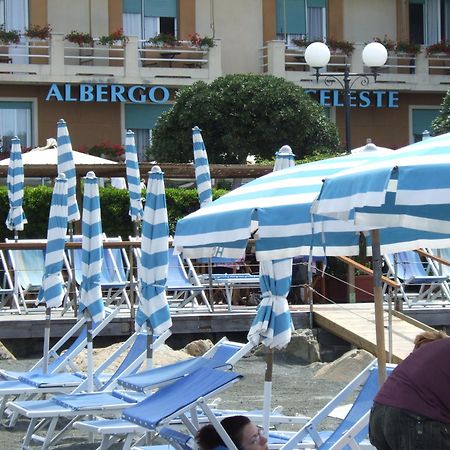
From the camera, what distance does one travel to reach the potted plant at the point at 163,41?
33.4 meters

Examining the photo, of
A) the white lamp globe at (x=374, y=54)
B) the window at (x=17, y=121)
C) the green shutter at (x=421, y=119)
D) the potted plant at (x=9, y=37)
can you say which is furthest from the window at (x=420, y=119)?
the white lamp globe at (x=374, y=54)

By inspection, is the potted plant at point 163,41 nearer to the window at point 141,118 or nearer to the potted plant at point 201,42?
the potted plant at point 201,42

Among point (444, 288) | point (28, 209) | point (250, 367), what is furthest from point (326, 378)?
point (28, 209)

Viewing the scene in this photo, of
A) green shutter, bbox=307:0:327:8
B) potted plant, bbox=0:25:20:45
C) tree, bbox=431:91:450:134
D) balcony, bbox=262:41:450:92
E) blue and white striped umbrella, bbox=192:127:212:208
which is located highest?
green shutter, bbox=307:0:327:8

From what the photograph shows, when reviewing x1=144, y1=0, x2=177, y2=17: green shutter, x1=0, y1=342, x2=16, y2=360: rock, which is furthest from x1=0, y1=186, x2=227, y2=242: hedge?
x1=144, y1=0, x2=177, y2=17: green shutter

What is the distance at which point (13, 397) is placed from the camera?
475 inches

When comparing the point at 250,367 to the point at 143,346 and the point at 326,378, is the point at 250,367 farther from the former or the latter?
the point at 143,346

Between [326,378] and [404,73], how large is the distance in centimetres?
2388

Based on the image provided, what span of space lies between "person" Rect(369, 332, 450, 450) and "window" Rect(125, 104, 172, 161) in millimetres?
28526

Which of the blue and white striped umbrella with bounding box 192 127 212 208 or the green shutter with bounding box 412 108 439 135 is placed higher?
the green shutter with bounding box 412 108 439 135

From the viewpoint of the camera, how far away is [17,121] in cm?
3328

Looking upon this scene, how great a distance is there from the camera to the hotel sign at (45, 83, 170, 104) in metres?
32.8

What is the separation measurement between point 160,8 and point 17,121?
5.44m

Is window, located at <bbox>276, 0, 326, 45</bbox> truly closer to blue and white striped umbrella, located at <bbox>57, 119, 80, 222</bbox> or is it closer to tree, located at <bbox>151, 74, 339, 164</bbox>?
tree, located at <bbox>151, 74, 339, 164</bbox>
